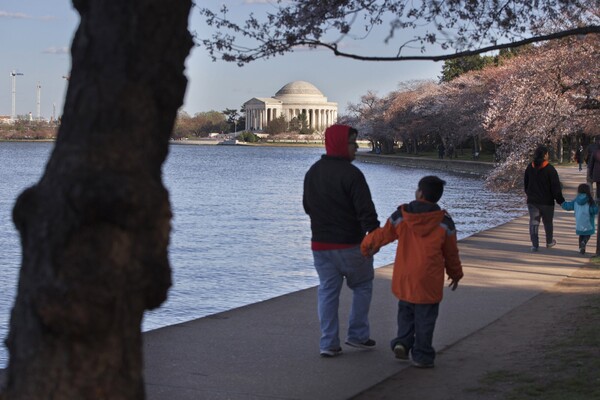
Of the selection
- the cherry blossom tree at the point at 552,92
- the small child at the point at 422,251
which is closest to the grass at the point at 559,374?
the small child at the point at 422,251

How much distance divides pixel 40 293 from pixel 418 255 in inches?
151

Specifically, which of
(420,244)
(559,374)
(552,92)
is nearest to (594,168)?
(552,92)

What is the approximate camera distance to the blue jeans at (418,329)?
22.7ft

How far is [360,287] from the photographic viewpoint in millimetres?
7336

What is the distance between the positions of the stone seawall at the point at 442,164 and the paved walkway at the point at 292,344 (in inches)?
1393

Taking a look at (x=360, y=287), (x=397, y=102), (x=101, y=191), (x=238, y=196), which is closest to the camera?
(x=101, y=191)

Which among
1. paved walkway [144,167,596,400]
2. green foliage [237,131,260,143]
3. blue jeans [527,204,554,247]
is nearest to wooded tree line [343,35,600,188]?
blue jeans [527,204,554,247]

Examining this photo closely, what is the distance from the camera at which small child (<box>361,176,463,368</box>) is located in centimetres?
680

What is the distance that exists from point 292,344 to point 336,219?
1.22 m

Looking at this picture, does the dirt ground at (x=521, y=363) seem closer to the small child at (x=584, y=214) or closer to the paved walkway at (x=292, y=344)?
the paved walkway at (x=292, y=344)

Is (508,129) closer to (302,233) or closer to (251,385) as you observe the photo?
(302,233)

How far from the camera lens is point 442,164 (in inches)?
2707

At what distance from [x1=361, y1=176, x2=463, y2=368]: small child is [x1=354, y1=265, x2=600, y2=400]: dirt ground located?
0.39 metres

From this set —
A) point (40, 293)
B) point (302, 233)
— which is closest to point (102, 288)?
point (40, 293)
